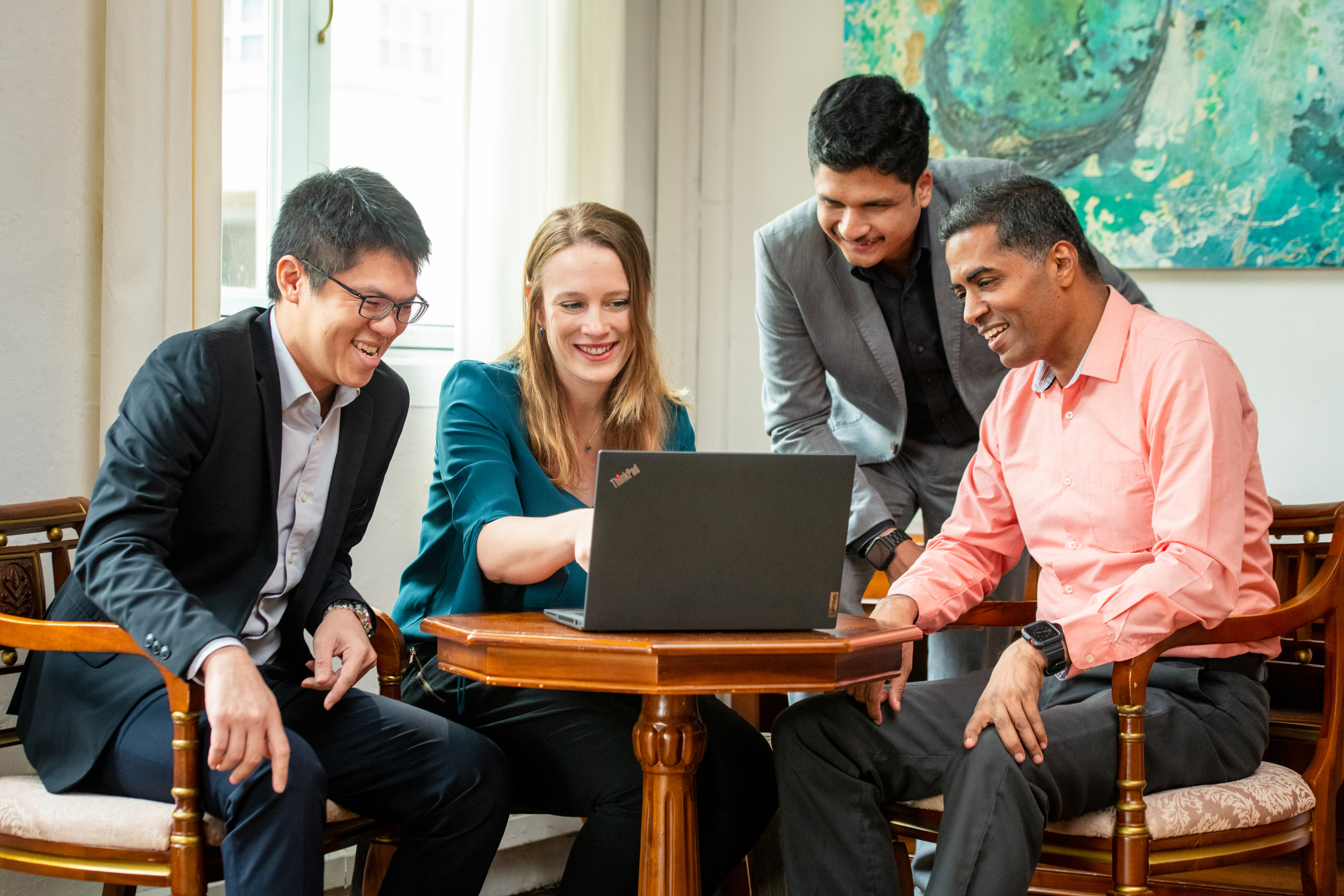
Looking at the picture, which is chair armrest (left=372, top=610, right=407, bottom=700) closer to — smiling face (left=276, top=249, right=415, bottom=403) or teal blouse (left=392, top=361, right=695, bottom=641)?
teal blouse (left=392, top=361, right=695, bottom=641)

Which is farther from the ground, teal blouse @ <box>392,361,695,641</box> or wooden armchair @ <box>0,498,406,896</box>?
teal blouse @ <box>392,361,695,641</box>

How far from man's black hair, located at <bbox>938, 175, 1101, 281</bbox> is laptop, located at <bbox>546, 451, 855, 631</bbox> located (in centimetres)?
64

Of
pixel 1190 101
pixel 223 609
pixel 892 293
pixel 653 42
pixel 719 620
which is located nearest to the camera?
pixel 719 620

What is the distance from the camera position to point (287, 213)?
1.81 m

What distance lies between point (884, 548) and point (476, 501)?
839mm

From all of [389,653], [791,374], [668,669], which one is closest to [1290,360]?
[791,374]

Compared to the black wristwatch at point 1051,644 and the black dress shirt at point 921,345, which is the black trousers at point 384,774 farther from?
the black dress shirt at point 921,345

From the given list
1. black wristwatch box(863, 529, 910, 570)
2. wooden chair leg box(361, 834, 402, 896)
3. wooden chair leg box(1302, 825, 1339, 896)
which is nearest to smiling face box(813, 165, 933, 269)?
black wristwatch box(863, 529, 910, 570)

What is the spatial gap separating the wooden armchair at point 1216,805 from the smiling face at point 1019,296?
20.0 inches

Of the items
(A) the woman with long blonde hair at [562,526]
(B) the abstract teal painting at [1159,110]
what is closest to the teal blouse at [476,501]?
(A) the woman with long blonde hair at [562,526]

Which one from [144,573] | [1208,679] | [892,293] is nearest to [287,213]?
[144,573]

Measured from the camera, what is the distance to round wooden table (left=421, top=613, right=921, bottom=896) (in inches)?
56.2

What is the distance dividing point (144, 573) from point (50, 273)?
0.88 metres

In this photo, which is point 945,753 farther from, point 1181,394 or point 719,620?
point 1181,394
